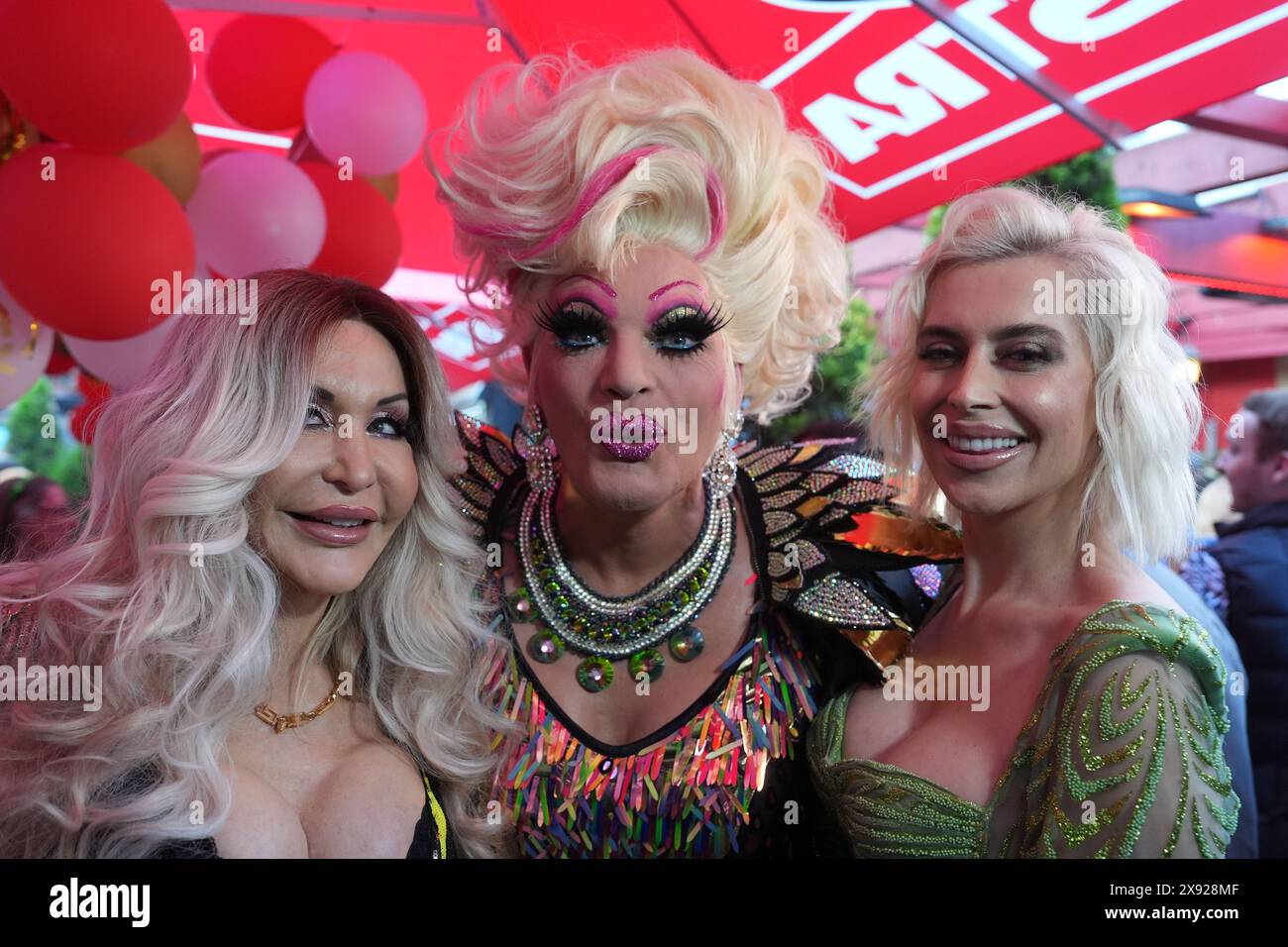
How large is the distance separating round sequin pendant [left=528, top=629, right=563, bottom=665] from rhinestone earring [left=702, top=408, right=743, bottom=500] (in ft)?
1.34

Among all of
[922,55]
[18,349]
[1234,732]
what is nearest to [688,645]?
[1234,732]

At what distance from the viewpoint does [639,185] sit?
6.07 ft

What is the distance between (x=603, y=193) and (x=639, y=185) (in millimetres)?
63

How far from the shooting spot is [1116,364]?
5.26 ft

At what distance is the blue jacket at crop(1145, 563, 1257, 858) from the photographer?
2527mm

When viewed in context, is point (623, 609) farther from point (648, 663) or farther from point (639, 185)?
point (639, 185)

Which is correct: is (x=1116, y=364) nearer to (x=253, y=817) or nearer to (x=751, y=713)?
(x=751, y=713)

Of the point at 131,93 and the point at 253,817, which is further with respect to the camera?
the point at 131,93

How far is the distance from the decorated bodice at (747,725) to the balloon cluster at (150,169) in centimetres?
97

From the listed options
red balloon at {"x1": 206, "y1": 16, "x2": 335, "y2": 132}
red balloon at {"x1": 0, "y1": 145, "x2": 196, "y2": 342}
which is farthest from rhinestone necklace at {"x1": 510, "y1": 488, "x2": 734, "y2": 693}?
red balloon at {"x1": 206, "y1": 16, "x2": 335, "y2": 132}

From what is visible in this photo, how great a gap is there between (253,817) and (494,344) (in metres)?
1.06

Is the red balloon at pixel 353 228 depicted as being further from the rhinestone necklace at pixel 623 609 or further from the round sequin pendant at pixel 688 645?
the round sequin pendant at pixel 688 645
